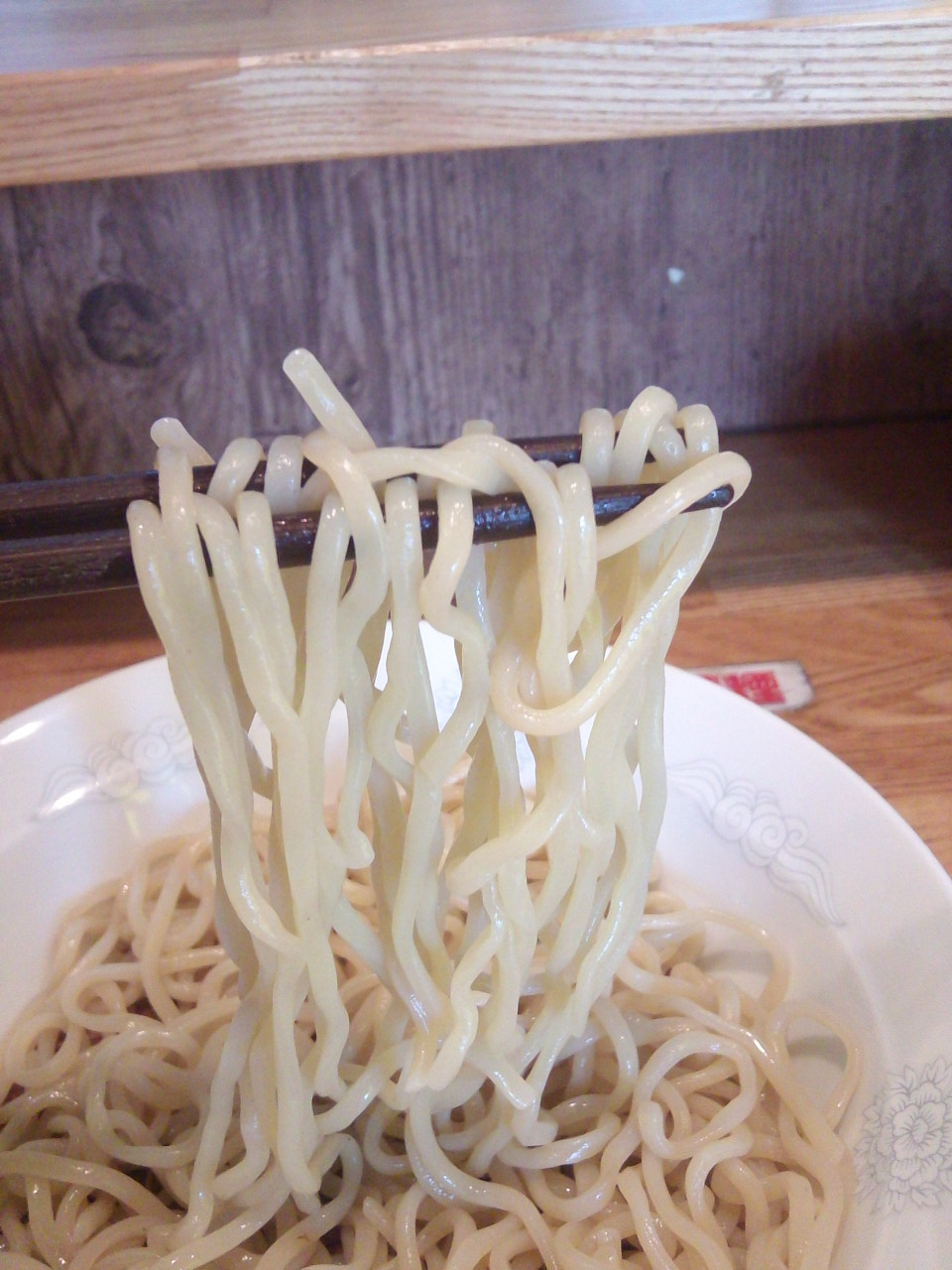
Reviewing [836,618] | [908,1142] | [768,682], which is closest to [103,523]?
[908,1142]

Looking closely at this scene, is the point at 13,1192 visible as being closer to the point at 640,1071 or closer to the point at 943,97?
the point at 640,1071

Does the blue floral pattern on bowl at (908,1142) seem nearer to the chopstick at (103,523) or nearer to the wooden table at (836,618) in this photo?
the wooden table at (836,618)

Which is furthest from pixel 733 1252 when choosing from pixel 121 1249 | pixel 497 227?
pixel 497 227

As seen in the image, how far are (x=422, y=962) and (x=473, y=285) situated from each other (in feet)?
4.61

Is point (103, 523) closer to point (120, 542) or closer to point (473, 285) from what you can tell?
point (120, 542)

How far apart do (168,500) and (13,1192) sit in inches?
30.7

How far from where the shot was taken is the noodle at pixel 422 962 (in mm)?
695

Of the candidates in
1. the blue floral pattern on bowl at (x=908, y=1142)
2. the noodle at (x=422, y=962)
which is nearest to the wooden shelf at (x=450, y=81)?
the noodle at (x=422, y=962)

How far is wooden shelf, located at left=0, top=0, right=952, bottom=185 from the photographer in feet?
3.50

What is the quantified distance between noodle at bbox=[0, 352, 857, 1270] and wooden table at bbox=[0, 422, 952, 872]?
38 cm

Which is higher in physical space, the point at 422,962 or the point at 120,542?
the point at 120,542

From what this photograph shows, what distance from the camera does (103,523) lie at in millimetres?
703

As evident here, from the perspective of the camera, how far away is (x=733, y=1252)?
923mm

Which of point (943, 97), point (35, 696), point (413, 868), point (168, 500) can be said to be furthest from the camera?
point (35, 696)
